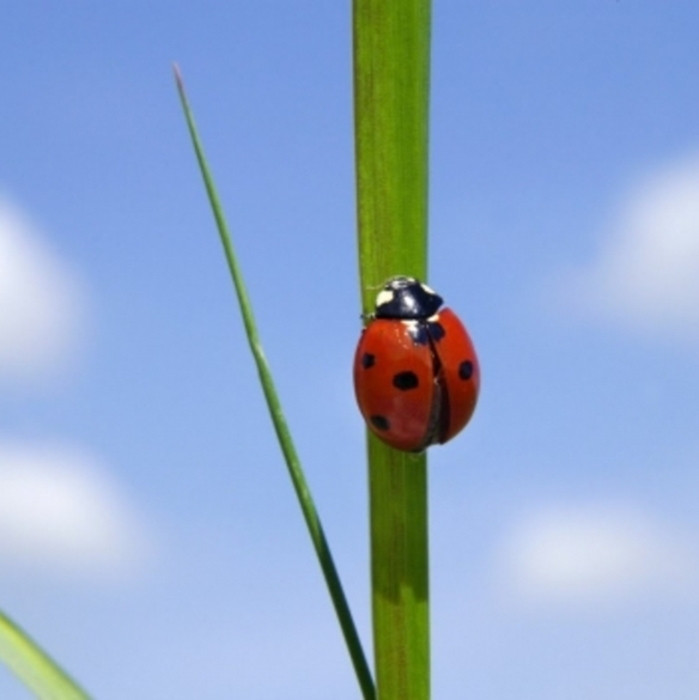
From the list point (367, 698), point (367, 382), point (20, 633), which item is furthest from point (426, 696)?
point (367, 382)

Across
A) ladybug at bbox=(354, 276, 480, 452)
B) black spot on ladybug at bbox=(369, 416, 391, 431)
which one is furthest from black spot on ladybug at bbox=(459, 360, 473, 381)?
black spot on ladybug at bbox=(369, 416, 391, 431)

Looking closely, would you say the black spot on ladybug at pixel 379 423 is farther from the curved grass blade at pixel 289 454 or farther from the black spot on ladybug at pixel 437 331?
the black spot on ladybug at pixel 437 331

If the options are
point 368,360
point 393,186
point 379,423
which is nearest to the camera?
point 393,186

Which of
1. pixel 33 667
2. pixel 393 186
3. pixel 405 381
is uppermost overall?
pixel 405 381

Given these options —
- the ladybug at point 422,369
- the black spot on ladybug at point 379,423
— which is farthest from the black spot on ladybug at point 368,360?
the black spot on ladybug at point 379,423

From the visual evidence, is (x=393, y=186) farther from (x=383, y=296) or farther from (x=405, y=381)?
(x=405, y=381)

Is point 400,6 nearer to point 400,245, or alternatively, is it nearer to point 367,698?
point 400,245

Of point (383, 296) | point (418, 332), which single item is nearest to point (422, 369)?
point (418, 332)
